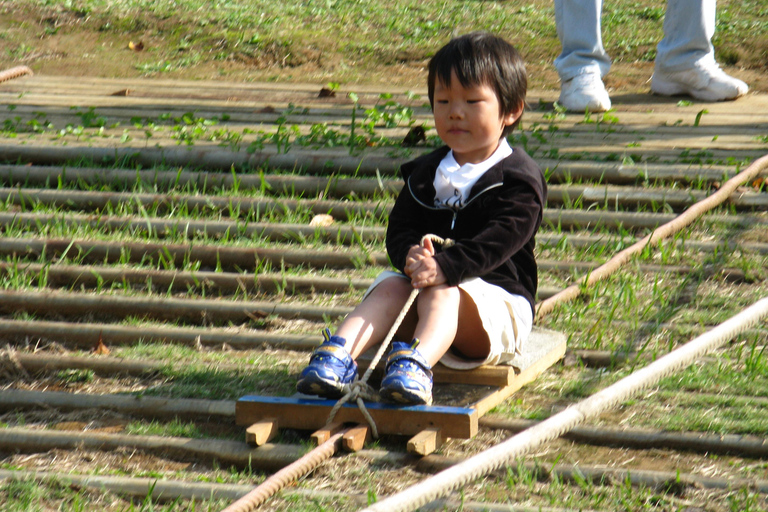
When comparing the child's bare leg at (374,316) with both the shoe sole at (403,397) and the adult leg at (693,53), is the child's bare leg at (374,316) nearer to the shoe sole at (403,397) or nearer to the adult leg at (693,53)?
the shoe sole at (403,397)

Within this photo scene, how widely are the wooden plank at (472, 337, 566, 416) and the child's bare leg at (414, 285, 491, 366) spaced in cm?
11

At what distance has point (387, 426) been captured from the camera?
2242 mm

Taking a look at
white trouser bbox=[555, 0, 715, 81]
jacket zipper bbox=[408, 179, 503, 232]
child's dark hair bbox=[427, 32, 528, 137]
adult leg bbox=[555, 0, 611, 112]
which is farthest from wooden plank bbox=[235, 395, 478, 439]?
white trouser bbox=[555, 0, 715, 81]

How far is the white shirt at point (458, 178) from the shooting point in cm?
→ 260

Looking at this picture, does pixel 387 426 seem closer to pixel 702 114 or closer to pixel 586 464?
pixel 586 464

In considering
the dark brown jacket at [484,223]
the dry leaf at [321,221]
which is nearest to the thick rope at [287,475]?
the dark brown jacket at [484,223]

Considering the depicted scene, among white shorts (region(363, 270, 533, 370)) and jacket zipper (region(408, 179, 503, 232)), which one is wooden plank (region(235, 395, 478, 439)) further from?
jacket zipper (region(408, 179, 503, 232))

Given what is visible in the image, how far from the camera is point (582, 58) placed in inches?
199

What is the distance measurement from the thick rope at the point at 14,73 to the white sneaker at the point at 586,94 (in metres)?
3.93

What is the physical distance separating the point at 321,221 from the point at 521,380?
1.50 meters

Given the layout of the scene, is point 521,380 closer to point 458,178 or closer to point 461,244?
point 461,244

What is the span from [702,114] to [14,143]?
349 cm

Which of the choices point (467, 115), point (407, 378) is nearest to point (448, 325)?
point (407, 378)

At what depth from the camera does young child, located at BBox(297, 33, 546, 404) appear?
2.35m
